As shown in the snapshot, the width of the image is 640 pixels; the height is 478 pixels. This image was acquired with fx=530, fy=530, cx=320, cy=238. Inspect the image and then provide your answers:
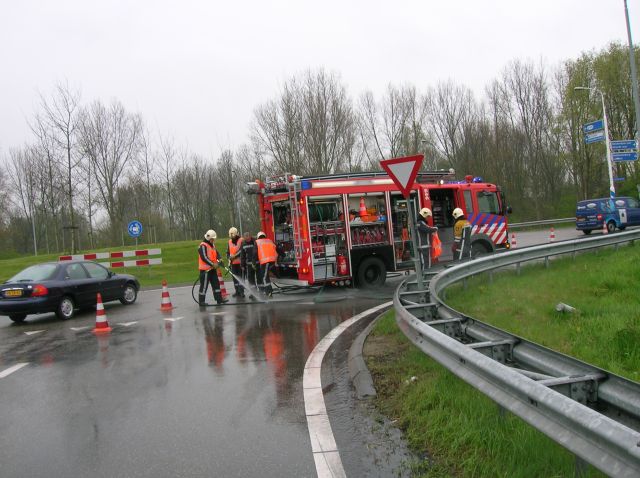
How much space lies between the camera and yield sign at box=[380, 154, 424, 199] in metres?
8.48

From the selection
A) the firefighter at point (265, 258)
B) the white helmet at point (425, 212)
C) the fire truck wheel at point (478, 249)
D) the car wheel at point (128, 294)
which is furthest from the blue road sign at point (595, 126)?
the car wheel at point (128, 294)

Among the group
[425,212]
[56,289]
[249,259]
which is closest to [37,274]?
[56,289]

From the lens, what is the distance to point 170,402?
5.52 metres

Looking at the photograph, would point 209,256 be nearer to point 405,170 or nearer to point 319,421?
point 405,170

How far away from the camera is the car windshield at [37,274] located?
1187 centimetres

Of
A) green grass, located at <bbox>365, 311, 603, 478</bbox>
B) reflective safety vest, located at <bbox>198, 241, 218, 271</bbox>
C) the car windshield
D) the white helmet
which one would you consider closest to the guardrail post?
green grass, located at <bbox>365, 311, 603, 478</bbox>

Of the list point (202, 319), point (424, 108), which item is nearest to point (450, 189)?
point (202, 319)

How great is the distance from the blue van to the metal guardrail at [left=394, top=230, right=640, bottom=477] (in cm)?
2581

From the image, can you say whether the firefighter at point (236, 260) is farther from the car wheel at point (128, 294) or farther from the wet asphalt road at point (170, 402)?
the wet asphalt road at point (170, 402)

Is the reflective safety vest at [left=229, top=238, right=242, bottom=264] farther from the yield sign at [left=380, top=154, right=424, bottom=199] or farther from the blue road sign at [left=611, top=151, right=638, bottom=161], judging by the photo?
the blue road sign at [left=611, top=151, right=638, bottom=161]

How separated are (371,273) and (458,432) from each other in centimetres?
968

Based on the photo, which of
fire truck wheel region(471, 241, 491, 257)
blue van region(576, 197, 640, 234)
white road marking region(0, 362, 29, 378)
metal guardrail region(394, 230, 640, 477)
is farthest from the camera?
blue van region(576, 197, 640, 234)

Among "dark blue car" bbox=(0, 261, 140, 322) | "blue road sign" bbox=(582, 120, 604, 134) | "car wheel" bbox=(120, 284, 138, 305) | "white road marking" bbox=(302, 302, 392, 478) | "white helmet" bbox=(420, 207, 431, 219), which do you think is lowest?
"white road marking" bbox=(302, 302, 392, 478)

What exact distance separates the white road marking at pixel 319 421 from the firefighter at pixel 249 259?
5922 millimetres
